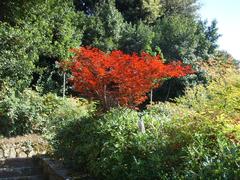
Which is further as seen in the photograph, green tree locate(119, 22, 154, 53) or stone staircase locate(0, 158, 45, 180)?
green tree locate(119, 22, 154, 53)

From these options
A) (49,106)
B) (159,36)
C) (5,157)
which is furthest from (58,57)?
(5,157)

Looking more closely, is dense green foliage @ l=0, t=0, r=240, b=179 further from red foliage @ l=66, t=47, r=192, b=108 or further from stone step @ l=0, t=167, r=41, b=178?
stone step @ l=0, t=167, r=41, b=178

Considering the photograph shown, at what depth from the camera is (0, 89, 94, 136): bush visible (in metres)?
11.0

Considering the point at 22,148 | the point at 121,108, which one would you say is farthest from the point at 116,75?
the point at 22,148

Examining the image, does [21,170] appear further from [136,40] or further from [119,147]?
[136,40]

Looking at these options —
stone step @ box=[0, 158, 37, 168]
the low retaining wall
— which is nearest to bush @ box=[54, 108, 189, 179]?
stone step @ box=[0, 158, 37, 168]

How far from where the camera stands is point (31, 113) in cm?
1144

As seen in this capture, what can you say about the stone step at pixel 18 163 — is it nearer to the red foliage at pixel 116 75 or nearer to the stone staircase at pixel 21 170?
the stone staircase at pixel 21 170

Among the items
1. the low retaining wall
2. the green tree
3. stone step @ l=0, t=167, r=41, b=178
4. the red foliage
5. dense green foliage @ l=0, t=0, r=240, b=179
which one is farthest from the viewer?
the green tree

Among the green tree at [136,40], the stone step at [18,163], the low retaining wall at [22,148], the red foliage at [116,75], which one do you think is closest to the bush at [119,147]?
the red foliage at [116,75]

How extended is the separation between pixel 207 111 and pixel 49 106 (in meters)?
7.80

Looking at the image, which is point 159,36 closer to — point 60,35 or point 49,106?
point 60,35

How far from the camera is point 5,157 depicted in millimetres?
9578

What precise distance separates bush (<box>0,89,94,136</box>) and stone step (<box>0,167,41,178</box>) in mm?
2296
